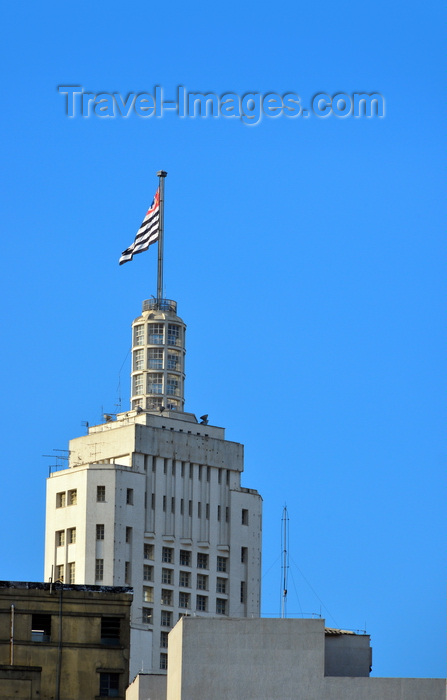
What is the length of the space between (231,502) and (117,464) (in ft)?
35.0

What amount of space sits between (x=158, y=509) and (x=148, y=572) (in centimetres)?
521

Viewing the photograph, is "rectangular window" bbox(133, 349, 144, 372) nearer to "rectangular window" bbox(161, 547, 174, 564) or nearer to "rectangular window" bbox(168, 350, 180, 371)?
"rectangular window" bbox(168, 350, 180, 371)

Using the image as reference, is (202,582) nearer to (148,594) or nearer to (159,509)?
(148,594)

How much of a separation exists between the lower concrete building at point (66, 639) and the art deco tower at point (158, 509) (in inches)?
1663

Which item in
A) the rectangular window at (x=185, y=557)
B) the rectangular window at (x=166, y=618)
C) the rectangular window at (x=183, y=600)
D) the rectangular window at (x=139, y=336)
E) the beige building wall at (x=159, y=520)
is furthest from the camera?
the rectangular window at (x=139, y=336)

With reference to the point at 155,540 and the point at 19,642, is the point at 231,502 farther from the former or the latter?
the point at 19,642

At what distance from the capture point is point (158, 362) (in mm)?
175875

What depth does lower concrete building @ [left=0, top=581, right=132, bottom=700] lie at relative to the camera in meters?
116

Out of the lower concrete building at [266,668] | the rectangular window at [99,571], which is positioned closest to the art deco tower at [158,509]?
the rectangular window at [99,571]

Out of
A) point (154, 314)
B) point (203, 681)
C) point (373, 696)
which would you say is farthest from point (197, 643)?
point (154, 314)

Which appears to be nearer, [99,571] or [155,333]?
[99,571]

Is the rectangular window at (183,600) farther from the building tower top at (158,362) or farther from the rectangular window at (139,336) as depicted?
the rectangular window at (139,336)

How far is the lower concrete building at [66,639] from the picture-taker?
380ft

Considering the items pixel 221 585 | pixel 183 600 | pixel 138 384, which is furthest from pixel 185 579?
pixel 138 384
